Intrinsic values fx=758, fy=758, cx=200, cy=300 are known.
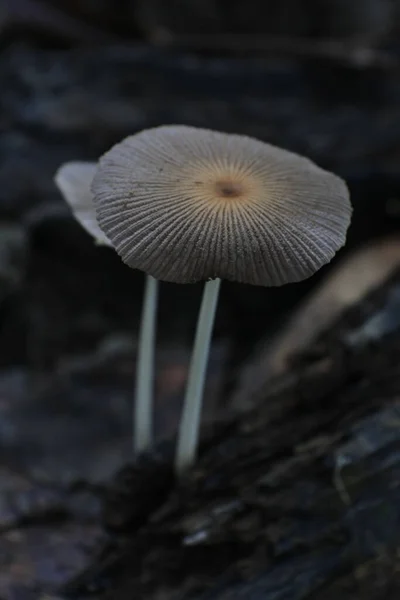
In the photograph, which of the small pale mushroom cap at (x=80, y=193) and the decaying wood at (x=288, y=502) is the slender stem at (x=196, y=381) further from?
the small pale mushroom cap at (x=80, y=193)

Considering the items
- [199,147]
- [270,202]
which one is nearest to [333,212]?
[270,202]

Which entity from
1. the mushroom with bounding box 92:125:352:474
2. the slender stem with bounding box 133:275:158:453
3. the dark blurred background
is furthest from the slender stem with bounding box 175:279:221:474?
the dark blurred background

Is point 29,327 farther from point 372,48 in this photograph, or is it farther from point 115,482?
point 372,48

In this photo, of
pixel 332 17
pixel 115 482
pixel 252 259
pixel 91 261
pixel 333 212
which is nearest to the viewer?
pixel 252 259

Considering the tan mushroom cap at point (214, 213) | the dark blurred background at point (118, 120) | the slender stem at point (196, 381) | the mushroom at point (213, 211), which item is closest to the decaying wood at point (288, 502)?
the slender stem at point (196, 381)

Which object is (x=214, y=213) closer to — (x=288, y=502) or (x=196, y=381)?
(x=196, y=381)

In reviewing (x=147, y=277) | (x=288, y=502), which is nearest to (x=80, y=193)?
(x=147, y=277)
